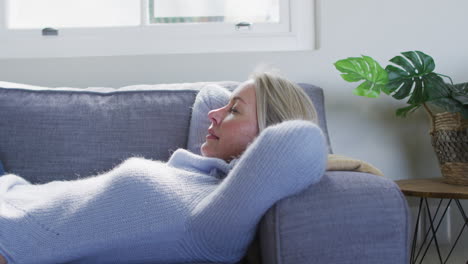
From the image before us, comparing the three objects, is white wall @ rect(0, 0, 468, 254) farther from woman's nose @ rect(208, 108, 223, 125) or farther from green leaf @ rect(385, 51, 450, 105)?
woman's nose @ rect(208, 108, 223, 125)

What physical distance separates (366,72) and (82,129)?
970 millimetres

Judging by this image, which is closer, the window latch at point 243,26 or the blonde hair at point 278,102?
the blonde hair at point 278,102

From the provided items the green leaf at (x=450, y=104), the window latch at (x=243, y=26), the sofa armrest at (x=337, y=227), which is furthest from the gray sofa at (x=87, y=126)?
the sofa armrest at (x=337, y=227)

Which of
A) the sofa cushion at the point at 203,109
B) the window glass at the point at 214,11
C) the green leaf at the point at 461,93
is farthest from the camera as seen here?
the window glass at the point at 214,11

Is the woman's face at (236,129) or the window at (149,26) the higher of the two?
the window at (149,26)

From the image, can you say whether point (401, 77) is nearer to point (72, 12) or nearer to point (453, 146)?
point (453, 146)

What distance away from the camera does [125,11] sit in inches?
88.9

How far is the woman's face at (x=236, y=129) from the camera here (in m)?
1.36

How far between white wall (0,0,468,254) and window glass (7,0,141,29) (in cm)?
21

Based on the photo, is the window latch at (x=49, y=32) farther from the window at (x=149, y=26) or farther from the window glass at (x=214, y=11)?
the window glass at (x=214, y=11)

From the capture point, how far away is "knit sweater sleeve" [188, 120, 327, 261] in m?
1.02

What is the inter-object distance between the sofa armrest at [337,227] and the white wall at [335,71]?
3.61 feet

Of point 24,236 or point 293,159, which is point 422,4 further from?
point 24,236

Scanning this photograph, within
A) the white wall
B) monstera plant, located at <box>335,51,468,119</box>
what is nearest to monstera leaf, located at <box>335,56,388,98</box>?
monstera plant, located at <box>335,51,468,119</box>
